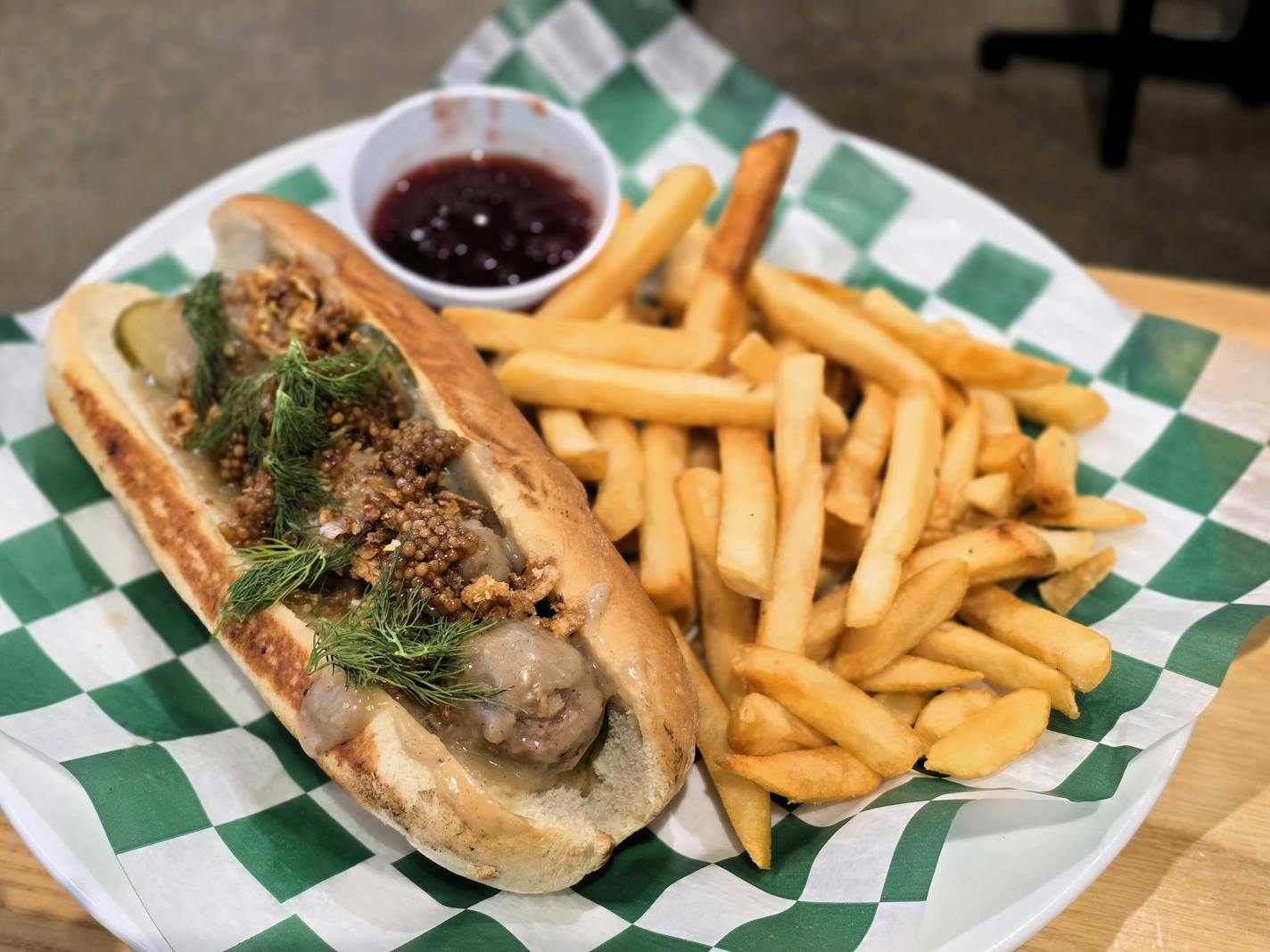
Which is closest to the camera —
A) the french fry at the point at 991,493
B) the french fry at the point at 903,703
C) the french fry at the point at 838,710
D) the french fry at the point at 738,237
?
the french fry at the point at 838,710

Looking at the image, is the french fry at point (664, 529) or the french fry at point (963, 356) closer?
the french fry at point (664, 529)

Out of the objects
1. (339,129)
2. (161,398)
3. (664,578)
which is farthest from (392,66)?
(664,578)

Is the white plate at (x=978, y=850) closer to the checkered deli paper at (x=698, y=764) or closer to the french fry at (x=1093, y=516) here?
the checkered deli paper at (x=698, y=764)

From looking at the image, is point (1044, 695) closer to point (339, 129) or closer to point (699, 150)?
point (699, 150)

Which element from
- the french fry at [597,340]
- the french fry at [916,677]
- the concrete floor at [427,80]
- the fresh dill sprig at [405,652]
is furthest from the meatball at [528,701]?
the concrete floor at [427,80]

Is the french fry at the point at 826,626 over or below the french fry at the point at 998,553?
below

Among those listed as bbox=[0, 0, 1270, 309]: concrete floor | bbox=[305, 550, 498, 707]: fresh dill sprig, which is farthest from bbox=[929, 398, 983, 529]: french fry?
bbox=[0, 0, 1270, 309]: concrete floor
